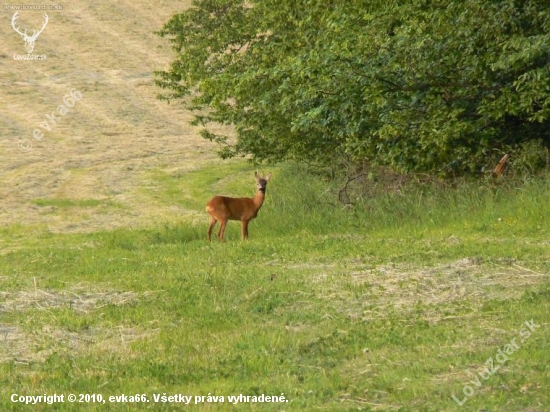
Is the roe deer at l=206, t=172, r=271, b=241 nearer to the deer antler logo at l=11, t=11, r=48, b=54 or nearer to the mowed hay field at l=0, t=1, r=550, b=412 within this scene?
the mowed hay field at l=0, t=1, r=550, b=412

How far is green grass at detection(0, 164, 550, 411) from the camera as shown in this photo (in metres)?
8.63

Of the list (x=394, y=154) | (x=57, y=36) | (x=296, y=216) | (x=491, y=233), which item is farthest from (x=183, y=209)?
(x=57, y=36)

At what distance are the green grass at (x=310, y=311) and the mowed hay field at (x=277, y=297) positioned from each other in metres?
0.03

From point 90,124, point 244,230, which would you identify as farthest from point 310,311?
point 90,124

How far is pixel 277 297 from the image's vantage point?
39.6ft

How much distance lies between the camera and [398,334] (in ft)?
33.3

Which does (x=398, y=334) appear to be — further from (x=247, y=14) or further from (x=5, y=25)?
(x=5, y=25)

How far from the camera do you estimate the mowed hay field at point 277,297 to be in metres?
8.58

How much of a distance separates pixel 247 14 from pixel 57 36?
1997cm

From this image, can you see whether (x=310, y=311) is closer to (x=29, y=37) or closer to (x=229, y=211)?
(x=229, y=211)

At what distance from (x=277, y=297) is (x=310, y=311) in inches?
31.8

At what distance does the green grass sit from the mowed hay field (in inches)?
1.1

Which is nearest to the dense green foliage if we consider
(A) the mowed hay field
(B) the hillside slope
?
(A) the mowed hay field

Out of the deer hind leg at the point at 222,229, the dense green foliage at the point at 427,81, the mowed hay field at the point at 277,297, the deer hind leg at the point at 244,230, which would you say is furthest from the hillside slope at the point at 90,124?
the dense green foliage at the point at 427,81
